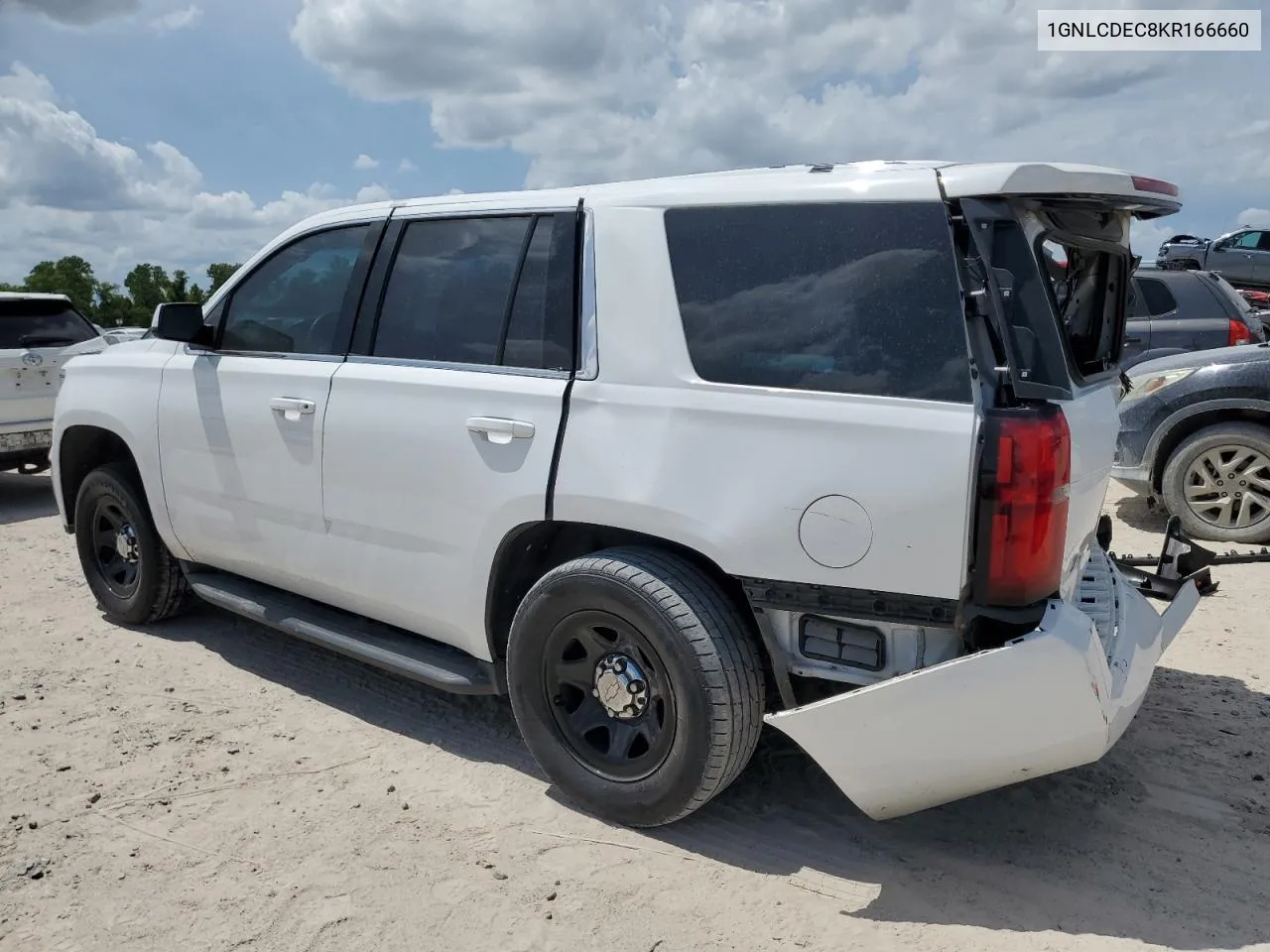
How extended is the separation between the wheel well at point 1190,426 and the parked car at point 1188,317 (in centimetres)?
215

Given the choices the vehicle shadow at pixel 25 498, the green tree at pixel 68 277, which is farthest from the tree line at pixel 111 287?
the vehicle shadow at pixel 25 498

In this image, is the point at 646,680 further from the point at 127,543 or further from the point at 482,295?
the point at 127,543

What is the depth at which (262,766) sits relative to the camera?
3746mm

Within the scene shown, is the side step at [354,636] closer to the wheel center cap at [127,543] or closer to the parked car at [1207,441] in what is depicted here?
the wheel center cap at [127,543]

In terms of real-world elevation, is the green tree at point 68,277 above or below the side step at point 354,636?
above

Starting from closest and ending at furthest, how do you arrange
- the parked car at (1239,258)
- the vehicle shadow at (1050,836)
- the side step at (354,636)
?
the vehicle shadow at (1050,836)
the side step at (354,636)
the parked car at (1239,258)

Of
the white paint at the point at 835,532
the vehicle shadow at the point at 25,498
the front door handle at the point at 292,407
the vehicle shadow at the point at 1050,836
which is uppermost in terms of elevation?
the front door handle at the point at 292,407

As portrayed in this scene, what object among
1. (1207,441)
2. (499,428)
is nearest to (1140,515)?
(1207,441)

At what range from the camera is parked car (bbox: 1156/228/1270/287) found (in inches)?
816

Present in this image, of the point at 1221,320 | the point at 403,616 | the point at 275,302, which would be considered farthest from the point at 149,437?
the point at 1221,320

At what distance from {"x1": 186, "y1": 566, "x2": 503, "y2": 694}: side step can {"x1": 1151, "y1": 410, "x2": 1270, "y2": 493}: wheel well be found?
4.84 m

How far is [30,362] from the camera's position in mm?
8703

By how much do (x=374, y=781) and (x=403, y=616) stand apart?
1.86 feet

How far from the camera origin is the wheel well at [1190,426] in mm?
6418
